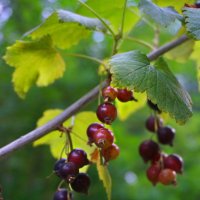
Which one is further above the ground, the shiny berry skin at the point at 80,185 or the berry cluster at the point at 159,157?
the shiny berry skin at the point at 80,185

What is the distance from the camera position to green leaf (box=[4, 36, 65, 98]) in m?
1.07

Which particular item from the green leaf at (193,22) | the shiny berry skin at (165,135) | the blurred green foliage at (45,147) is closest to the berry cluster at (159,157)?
the shiny berry skin at (165,135)

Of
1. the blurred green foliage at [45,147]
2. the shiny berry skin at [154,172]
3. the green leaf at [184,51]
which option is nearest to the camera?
the shiny berry skin at [154,172]

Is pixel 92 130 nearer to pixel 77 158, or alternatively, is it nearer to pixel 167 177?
pixel 77 158

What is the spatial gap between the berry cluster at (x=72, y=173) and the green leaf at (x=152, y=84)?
0.55 ft

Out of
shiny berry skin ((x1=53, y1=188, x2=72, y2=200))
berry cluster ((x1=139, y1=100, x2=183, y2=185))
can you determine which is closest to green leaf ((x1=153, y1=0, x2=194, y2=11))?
berry cluster ((x1=139, y1=100, x2=183, y2=185))

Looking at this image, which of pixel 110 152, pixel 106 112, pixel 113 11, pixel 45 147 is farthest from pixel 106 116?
pixel 45 147

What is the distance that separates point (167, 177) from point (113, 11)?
440 mm

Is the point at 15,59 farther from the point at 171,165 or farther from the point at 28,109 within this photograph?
the point at 28,109

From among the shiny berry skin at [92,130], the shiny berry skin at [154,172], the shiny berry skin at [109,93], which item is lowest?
the shiny berry skin at [154,172]

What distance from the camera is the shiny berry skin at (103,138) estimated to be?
0.86 m

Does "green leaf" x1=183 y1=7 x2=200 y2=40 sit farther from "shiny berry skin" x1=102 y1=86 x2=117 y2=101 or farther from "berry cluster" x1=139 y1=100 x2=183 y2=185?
"berry cluster" x1=139 y1=100 x2=183 y2=185

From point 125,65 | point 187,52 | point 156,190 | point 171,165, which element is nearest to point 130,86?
point 125,65

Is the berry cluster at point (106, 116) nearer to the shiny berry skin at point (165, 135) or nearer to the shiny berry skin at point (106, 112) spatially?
the shiny berry skin at point (106, 112)
